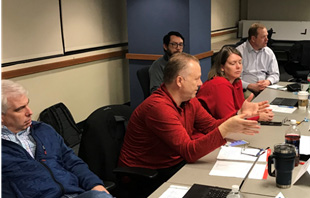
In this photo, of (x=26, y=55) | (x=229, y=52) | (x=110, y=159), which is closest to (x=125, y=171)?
(x=110, y=159)

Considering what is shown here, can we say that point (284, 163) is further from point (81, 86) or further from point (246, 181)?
point (81, 86)

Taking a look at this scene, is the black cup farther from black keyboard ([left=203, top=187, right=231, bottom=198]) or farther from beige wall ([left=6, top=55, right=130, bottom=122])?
beige wall ([left=6, top=55, right=130, bottom=122])

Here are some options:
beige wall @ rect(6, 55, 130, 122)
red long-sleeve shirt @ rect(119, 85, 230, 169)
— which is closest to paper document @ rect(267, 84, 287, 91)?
red long-sleeve shirt @ rect(119, 85, 230, 169)

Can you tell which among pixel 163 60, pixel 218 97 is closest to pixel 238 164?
pixel 218 97

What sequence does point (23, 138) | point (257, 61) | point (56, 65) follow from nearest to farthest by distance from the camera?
1. point (23, 138)
2. point (56, 65)
3. point (257, 61)

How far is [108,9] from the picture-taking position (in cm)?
550

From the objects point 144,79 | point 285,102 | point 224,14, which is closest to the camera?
point 285,102

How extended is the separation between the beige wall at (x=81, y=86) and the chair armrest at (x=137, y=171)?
2.37 m

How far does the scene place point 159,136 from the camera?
2291 millimetres

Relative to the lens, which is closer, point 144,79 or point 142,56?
point 144,79

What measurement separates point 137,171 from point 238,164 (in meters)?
0.56

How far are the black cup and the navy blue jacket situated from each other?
92 centimetres

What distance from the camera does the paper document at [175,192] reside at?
70.8 inches

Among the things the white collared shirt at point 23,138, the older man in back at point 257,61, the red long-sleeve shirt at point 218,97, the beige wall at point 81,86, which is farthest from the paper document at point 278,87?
the white collared shirt at point 23,138
